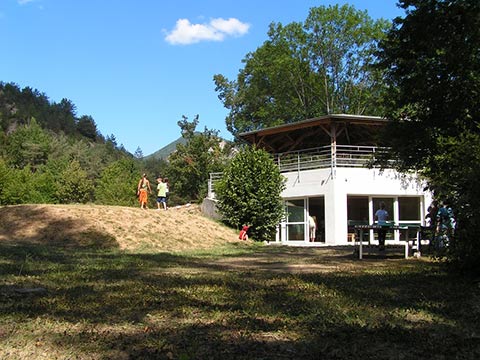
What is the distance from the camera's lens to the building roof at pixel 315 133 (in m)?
25.2

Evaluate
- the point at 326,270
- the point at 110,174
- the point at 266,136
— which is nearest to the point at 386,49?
the point at 326,270

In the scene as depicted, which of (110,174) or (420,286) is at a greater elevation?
(110,174)

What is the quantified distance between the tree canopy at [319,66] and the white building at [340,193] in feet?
62.7

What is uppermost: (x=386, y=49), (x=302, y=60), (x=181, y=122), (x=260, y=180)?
(x=302, y=60)

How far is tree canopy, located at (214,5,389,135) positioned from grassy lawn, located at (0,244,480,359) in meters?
37.5

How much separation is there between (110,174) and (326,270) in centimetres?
5737

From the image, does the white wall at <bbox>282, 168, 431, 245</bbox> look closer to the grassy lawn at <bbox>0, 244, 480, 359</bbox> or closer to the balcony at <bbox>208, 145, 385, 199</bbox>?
the balcony at <bbox>208, 145, 385, 199</bbox>

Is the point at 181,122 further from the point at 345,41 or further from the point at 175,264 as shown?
the point at 175,264

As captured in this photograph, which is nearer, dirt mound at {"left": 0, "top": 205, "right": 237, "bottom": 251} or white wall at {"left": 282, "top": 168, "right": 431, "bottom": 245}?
dirt mound at {"left": 0, "top": 205, "right": 237, "bottom": 251}

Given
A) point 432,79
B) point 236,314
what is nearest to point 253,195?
point 432,79

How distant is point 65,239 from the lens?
49.7ft

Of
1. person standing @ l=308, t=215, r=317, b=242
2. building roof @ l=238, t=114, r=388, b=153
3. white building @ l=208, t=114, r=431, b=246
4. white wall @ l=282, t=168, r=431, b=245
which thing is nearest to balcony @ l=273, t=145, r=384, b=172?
white building @ l=208, t=114, r=431, b=246

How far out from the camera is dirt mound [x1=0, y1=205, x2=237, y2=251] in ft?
50.1

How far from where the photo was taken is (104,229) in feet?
53.1
